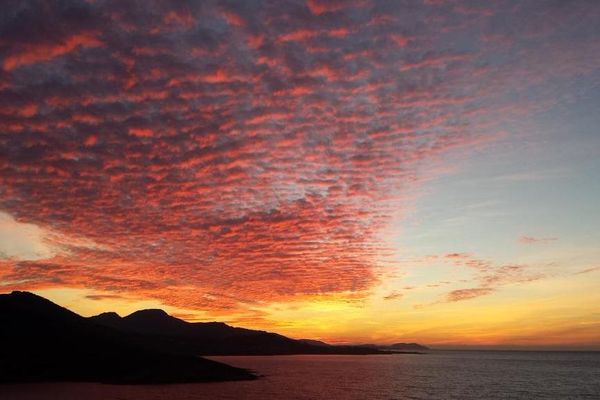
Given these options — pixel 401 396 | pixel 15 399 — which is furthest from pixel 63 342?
pixel 401 396

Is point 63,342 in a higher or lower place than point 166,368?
higher

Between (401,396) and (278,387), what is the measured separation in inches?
1159

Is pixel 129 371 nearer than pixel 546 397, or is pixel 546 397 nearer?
pixel 546 397

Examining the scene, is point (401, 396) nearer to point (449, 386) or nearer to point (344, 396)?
point (344, 396)

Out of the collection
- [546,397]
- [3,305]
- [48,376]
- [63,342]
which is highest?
[3,305]

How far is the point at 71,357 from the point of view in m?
125

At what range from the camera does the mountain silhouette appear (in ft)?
379

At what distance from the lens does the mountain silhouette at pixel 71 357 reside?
115m

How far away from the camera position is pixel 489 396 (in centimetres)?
10500

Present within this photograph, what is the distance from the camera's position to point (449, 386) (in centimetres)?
12500

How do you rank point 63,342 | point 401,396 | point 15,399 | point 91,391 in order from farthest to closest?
1. point 63,342
2. point 401,396
3. point 91,391
4. point 15,399

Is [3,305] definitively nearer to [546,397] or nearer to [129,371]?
[129,371]

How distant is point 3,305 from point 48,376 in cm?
5035

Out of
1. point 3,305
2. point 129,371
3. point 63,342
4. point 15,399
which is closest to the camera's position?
point 15,399
